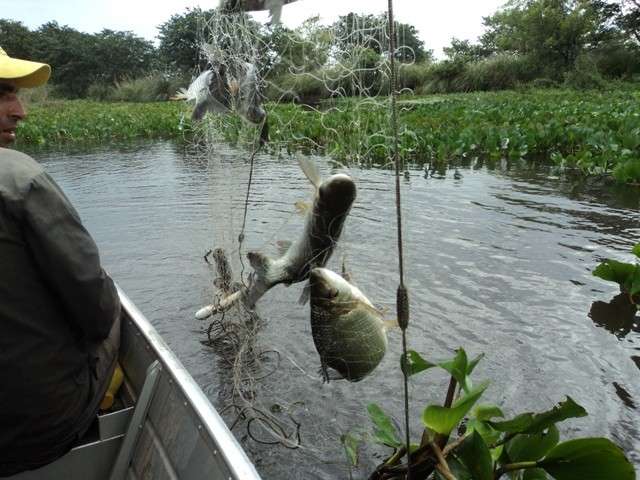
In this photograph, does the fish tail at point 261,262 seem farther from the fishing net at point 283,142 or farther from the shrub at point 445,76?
the shrub at point 445,76

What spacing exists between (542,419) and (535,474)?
25 cm

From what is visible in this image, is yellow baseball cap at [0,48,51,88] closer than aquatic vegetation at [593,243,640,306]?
Yes

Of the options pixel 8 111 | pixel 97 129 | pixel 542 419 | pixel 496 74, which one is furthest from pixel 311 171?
pixel 496 74

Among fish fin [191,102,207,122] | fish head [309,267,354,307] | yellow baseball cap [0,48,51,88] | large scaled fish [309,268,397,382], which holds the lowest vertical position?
large scaled fish [309,268,397,382]

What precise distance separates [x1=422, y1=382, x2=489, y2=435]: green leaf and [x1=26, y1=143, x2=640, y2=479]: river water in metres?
1.08

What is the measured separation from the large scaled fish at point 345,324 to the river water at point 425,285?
2.62 feet

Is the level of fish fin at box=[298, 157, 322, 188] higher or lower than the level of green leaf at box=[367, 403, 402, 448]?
higher

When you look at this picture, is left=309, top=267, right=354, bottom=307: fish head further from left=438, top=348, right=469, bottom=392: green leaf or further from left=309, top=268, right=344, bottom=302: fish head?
left=438, top=348, right=469, bottom=392: green leaf

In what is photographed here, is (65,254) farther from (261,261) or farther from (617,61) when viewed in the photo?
(617,61)

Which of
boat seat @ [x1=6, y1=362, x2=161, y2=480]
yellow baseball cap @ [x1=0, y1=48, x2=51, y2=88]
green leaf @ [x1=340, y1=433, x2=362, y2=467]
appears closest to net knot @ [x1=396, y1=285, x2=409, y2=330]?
boat seat @ [x1=6, y1=362, x2=161, y2=480]

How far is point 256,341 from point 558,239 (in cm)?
443

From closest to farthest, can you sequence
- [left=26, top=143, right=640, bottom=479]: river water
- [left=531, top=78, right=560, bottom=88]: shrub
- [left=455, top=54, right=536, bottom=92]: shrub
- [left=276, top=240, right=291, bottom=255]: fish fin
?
[left=276, top=240, right=291, bottom=255]: fish fin
[left=26, top=143, right=640, bottom=479]: river water
[left=531, top=78, right=560, bottom=88]: shrub
[left=455, top=54, right=536, bottom=92]: shrub

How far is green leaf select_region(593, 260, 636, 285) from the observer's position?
4.87 meters

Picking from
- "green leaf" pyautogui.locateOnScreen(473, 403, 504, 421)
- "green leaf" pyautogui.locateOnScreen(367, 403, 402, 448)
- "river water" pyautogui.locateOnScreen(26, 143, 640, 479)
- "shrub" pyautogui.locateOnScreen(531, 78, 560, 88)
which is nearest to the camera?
"green leaf" pyautogui.locateOnScreen(473, 403, 504, 421)
